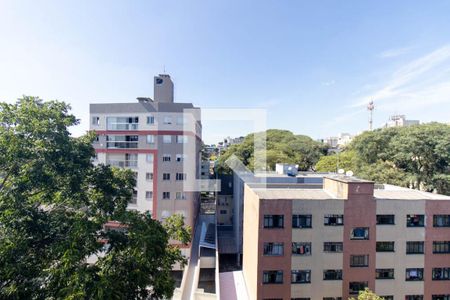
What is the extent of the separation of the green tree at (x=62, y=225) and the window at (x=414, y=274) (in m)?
11.7

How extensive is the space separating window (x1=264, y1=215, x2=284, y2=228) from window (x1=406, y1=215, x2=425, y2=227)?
6.48m

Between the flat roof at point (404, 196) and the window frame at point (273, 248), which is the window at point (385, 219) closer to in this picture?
the flat roof at point (404, 196)

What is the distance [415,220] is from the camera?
42.1ft

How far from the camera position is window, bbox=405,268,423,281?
41.7 feet

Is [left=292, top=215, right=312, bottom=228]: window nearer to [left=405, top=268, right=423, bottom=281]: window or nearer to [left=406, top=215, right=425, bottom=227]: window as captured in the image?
[left=406, top=215, right=425, bottom=227]: window

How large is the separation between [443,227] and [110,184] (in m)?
16.0

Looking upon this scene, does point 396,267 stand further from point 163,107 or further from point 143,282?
point 163,107

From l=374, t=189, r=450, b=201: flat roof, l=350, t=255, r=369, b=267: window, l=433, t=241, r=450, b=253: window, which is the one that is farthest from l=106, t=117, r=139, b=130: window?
l=433, t=241, r=450, b=253: window

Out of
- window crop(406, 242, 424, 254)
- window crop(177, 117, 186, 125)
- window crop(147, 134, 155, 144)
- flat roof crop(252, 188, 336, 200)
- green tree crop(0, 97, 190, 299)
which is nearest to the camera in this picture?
green tree crop(0, 97, 190, 299)

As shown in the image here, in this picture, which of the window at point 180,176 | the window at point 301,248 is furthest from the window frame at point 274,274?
the window at point 180,176

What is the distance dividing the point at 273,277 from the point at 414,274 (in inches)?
284

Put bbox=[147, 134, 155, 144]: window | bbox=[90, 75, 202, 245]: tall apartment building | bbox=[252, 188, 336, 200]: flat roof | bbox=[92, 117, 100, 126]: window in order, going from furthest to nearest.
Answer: bbox=[92, 117, 100, 126]: window → bbox=[147, 134, 155, 144]: window → bbox=[90, 75, 202, 245]: tall apartment building → bbox=[252, 188, 336, 200]: flat roof

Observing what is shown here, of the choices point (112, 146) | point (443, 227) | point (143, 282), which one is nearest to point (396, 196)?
point (443, 227)

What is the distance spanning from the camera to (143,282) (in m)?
7.03
